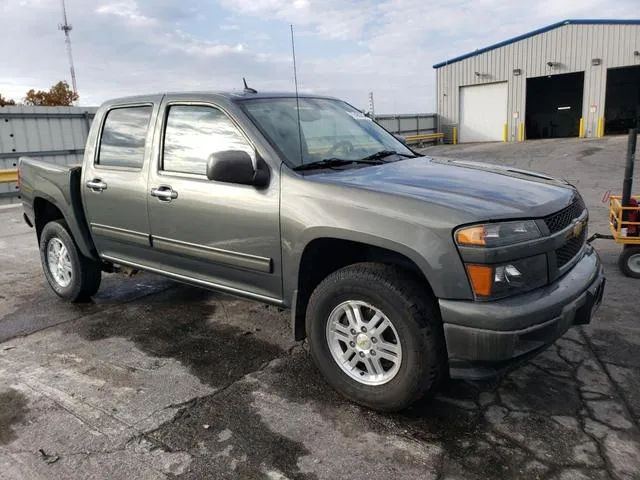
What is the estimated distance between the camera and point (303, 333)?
3342mm

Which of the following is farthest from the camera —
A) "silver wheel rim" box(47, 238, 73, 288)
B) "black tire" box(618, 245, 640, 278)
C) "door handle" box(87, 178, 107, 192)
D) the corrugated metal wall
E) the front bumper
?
the corrugated metal wall

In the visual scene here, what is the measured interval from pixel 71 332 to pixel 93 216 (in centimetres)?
99

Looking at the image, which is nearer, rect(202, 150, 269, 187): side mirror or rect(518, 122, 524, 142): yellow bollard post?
rect(202, 150, 269, 187): side mirror

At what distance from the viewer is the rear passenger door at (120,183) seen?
4.01 meters

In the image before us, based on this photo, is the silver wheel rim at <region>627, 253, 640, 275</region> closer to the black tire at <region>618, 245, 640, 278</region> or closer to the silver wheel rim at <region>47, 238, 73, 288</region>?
the black tire at <region>618, 245, 640, 278</region>

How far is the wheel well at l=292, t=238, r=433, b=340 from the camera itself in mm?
3088

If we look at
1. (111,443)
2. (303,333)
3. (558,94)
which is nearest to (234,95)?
(303,333)

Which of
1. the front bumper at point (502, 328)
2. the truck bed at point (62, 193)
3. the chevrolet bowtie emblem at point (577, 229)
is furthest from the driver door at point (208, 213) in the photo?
the chevrolet bowtie emblem at point (577, 229)

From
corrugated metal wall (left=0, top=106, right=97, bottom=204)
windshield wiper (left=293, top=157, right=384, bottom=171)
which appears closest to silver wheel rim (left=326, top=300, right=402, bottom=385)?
windshield wiper (left=293, top=157, right=384, bottom=171)

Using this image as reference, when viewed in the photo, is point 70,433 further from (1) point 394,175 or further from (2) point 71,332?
(1) point 394,175

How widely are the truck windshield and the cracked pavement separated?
4.86ft

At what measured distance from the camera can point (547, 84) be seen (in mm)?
32594

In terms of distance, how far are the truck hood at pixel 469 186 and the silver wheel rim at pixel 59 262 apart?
309 centimetres

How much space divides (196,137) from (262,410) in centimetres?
193
